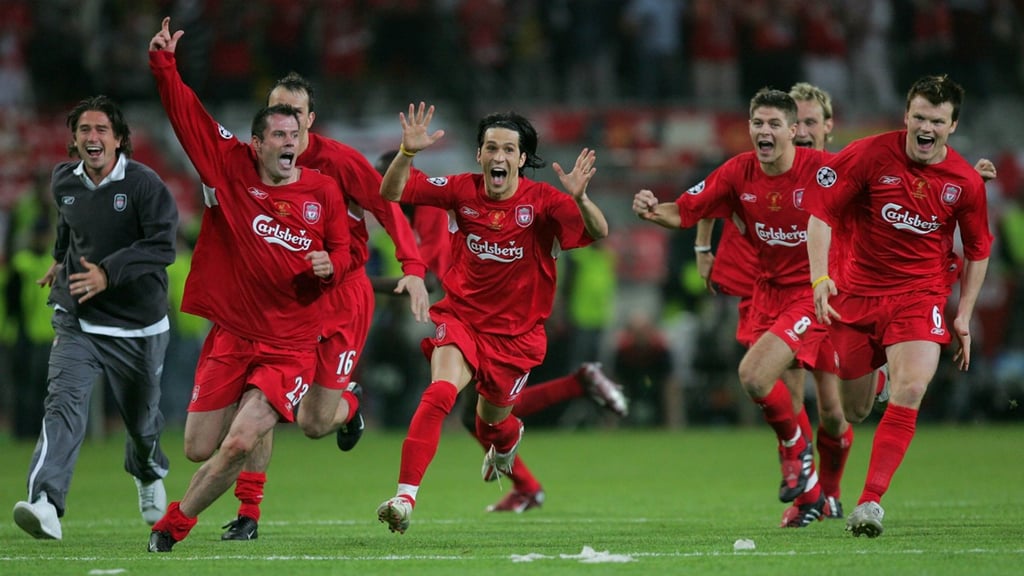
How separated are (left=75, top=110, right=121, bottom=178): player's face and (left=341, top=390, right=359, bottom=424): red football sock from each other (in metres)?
2.06

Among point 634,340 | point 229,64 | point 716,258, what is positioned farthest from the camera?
point 229,64

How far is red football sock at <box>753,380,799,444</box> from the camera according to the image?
9.68 meters

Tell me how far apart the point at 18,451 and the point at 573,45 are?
416 inches

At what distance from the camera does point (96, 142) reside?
9.04 m

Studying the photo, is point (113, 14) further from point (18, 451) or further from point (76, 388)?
point (76, 388)

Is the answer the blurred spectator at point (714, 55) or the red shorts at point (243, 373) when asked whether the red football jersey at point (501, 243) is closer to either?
the red shorts at point (243, 373)

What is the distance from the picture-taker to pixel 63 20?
2306cm

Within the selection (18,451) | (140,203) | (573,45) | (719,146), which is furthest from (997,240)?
(140,203)

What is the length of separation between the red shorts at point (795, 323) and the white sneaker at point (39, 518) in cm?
445

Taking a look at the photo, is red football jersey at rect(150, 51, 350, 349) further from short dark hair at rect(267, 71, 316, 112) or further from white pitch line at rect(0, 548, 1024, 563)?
white pitch line at rect(0, 548, 1024, 563)

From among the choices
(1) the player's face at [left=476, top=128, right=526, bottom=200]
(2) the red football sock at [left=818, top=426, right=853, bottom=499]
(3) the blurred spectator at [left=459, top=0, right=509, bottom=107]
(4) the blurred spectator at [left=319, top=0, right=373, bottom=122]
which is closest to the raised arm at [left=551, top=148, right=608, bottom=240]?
(1) the player's face at [left=476, top=128, right=526, bottom=200]

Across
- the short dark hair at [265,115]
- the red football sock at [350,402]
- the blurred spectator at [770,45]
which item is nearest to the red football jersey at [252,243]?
the short dark hair at [265,115]

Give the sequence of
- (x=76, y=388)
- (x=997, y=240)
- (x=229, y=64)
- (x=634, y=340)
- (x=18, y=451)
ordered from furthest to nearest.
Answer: (x=229, y=64)
(x=997, y=240)
(x=634, y=340)
(x=18, y=451)
(x=76, y=388)

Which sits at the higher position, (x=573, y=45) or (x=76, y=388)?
(x=573, y=45)
